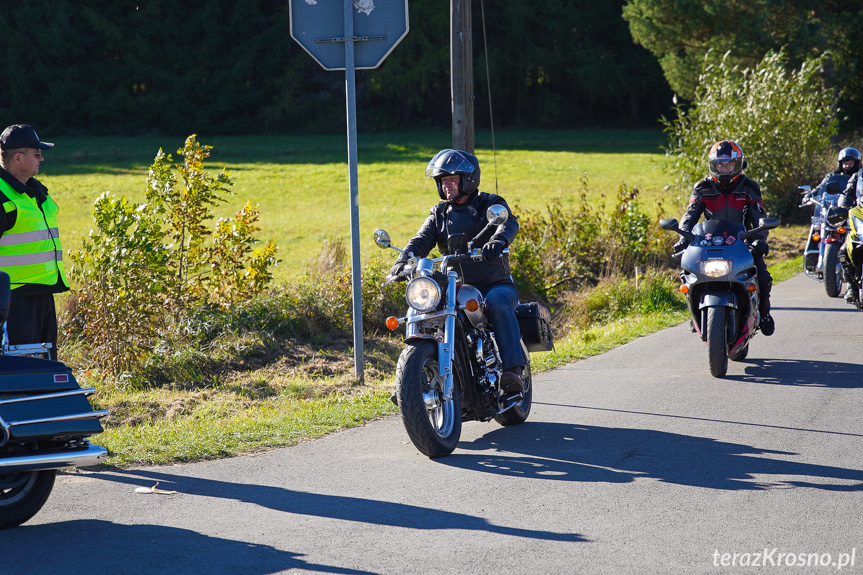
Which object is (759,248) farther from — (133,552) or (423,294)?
(133,552)

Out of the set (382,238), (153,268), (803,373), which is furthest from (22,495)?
(803,373)

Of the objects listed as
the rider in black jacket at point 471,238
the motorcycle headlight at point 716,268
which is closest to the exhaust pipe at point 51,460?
the rider in black jacket at point 471,238

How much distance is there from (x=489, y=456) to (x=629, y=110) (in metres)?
56.5

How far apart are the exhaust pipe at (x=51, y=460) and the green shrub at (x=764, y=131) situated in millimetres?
16411

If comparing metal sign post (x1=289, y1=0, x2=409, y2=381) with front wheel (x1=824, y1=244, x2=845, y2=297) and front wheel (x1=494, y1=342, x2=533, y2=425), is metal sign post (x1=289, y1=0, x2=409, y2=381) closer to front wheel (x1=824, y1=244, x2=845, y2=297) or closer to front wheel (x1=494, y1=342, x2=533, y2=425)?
front wheel (x1=494, y1=342, x2=533, y2=425)

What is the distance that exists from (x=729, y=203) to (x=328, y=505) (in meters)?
5.47

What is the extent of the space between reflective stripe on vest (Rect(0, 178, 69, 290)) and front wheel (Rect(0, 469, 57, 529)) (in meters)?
1.54

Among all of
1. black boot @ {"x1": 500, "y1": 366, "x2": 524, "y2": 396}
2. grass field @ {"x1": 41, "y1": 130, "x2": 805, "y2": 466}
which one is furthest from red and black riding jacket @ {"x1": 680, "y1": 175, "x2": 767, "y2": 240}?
black boot @ {"x1": 500, "y1": 366, "x2": 524, "y2": 396}

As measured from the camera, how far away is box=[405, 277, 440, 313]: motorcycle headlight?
608 cm

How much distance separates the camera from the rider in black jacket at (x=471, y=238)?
6.62 metres

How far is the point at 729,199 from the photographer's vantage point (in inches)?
362

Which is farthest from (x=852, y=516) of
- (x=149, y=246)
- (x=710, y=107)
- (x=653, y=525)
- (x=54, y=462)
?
(x=710, y=107)

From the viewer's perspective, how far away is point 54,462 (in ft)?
16.0

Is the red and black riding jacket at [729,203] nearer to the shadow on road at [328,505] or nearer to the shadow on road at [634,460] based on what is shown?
the shadow on road at [634,460]
